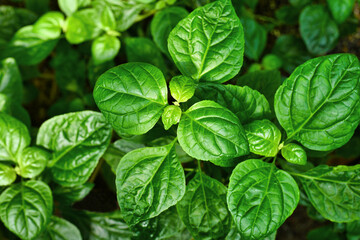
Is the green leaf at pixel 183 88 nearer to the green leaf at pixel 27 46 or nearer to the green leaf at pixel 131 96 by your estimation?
the green leaf at pixel 131 96

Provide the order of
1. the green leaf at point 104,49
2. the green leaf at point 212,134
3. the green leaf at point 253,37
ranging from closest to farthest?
1. the green leaf at point 212,134
2. the green leaf at point 104,49
3. the green leaf at point 253,37

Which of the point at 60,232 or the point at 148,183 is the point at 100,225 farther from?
the point at 148,183

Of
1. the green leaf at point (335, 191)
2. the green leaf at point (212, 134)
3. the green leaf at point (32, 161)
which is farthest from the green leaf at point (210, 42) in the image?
the green leaf at point (32, 161)

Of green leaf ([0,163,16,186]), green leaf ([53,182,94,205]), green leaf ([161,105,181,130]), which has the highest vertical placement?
green leaf ([161,105,181,130])

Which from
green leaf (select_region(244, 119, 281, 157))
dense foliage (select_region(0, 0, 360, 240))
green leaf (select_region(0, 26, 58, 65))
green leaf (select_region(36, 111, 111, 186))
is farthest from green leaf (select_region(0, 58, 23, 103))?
green leaf (select_region(244, 119, 281, 157))

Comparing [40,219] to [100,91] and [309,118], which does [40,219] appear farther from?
[309,118]

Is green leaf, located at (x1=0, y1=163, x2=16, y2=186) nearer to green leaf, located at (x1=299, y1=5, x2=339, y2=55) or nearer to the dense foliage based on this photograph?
the dense foliage

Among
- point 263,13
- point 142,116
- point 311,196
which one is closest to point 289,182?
point 311,196
